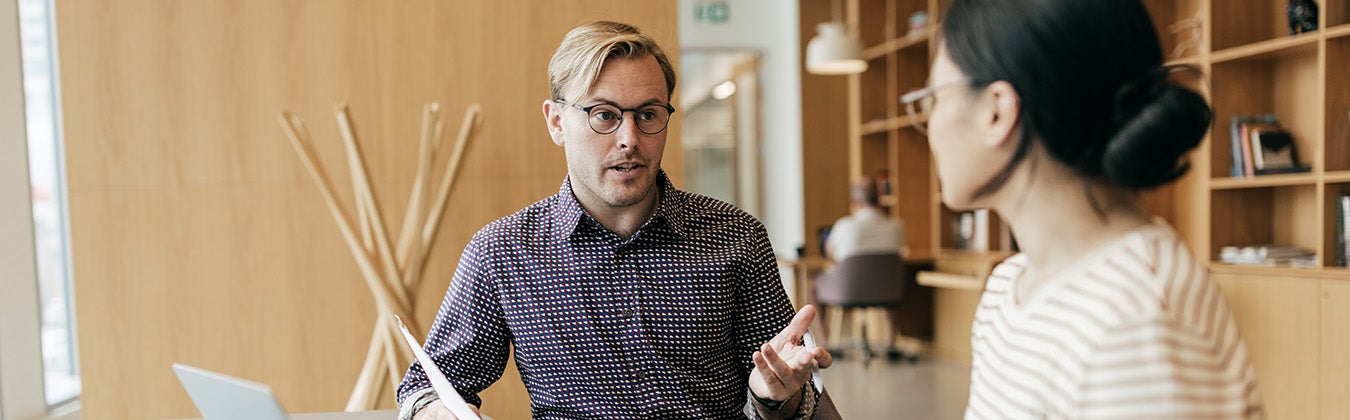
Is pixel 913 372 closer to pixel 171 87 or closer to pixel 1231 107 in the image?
pixel 1231 107

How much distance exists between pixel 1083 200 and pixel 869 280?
5813 millimetres

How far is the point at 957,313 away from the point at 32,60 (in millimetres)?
5685

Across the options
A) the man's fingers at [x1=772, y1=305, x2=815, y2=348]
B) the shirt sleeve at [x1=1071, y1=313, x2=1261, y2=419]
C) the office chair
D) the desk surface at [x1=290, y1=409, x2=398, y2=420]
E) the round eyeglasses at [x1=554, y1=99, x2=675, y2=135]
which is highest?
the round eyeglasses at [x1=554, y1=99, x2=675, y2=135]

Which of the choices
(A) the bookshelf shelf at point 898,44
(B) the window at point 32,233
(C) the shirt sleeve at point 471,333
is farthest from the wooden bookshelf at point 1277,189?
(B) the window at point 32,233

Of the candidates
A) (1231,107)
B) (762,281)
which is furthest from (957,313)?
(762,281)

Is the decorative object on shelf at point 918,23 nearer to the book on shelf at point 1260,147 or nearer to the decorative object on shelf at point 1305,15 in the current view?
the book on shelf at point 1260,147

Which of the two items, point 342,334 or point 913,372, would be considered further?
point 913,372

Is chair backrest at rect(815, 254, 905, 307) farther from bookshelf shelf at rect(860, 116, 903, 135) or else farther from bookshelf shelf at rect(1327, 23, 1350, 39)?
bookshelf shelf at rect(1327, 23, 1350, 39)

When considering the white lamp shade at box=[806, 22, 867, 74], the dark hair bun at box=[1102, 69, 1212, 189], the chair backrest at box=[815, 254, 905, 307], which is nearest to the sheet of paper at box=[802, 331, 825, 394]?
the dark hair bun at box=[1102, 69, 1212, 189]

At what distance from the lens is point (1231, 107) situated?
4.72 m

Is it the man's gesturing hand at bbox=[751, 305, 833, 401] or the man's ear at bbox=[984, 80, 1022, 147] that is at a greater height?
the man's ear at bbox=[984, 80, 1022, 147]

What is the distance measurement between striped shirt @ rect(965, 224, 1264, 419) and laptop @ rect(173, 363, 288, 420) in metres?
0.90

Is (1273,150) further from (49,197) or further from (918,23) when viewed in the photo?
(49,197)

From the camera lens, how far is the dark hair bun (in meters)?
0.84
